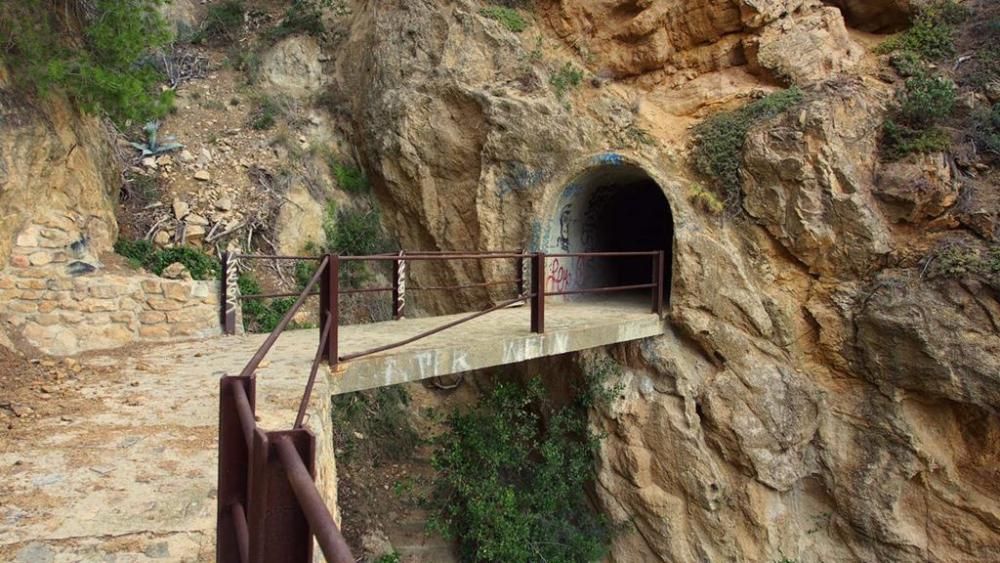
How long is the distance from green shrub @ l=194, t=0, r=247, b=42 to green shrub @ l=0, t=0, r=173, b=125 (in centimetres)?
634

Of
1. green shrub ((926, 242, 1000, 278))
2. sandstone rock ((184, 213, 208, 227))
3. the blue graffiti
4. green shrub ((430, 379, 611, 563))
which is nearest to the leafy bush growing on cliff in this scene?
green shrub ((926, 242, 1000, 278))

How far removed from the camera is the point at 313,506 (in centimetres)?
96

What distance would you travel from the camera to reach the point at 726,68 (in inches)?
329

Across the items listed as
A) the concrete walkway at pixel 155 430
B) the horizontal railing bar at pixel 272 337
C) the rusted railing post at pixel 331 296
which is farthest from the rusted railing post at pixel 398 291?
the horizontal railing bar at pixel 272 337

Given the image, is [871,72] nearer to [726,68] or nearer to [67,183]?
[726,68]

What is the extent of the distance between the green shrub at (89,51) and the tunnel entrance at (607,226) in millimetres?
5281

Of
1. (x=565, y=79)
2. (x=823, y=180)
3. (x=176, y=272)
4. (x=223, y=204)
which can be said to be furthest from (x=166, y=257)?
(x=823, y=180)

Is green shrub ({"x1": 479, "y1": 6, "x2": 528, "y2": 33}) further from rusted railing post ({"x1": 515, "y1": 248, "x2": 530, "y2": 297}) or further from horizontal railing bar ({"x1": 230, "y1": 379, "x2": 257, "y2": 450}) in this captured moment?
horizontal railing bar ({"x1": 230, "y1": 379, "x2": 257, "y2": 450})

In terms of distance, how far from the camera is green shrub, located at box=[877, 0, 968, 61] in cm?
735

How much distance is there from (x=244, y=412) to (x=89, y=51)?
19.4 feet

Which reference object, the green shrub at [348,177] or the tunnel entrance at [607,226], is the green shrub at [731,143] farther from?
the green shrub at [348,177]

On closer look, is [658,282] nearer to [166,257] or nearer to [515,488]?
[515,488]

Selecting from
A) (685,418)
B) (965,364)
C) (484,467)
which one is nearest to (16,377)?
(484,467)

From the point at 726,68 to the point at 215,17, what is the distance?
10320 mm
